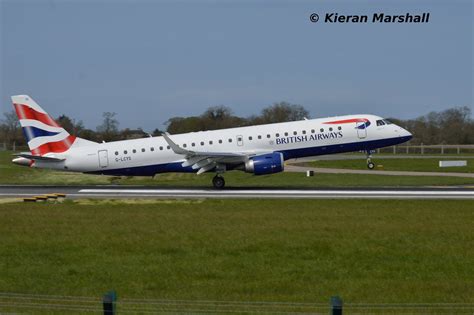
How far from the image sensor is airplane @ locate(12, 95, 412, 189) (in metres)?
41.1

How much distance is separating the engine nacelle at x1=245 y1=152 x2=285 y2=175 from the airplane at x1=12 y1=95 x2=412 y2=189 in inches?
20.3

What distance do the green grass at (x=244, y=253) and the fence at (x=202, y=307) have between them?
0.77 m

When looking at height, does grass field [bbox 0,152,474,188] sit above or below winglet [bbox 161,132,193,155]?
below

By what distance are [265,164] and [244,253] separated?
20372mm

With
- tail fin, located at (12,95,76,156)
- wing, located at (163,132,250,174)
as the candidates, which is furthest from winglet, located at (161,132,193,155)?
tail fin, located at (12,95,76,156)

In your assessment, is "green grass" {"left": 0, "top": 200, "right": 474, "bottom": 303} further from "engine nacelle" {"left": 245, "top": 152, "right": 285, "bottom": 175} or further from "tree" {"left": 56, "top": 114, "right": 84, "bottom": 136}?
"tree" {"left": 56, "top": 114, "right": 84, "bottom": 136}

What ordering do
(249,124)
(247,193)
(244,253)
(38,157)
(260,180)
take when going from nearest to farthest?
(244,253)
(247,193)
(38,157)
(260,180)
(249,124)

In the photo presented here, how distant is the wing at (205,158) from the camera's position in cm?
3975

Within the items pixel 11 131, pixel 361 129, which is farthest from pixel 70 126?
pixel 361 129

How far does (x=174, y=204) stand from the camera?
1267 inches

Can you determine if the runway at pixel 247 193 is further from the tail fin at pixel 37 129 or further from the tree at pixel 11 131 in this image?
the tree at pixel 11 131

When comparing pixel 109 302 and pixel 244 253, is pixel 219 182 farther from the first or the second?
pixel 109 302

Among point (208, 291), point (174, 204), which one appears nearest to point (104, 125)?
point (174, 204)

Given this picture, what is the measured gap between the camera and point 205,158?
4038 cm
